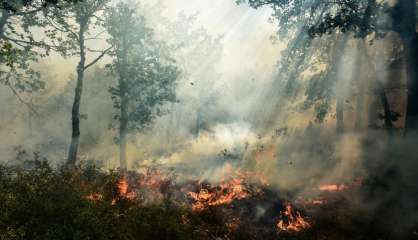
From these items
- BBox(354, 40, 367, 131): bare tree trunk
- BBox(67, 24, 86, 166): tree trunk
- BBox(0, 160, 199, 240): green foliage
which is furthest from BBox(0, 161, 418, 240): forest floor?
BBox(354, 40, 367, 131): bare tree trunk

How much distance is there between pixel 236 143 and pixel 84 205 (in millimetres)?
22217

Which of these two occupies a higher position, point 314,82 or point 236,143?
point 314,82

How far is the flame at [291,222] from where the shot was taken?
11.9 m

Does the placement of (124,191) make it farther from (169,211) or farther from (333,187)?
(333,187)

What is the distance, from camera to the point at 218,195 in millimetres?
14258

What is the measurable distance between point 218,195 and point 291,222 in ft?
10.2

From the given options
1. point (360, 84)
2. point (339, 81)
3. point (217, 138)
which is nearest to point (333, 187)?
point (339, 81)

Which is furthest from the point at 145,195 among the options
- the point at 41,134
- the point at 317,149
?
the point at 41,134

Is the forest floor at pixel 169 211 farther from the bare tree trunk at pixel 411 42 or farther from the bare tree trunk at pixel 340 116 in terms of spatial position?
the bare tree trunk at pixel 340 116

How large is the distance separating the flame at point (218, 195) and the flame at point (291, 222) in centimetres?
170

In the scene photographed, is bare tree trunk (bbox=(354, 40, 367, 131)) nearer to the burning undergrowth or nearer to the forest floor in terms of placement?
the burning undergrowth

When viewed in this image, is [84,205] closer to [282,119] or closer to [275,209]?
[275,209]

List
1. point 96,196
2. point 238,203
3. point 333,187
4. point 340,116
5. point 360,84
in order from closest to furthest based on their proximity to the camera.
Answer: point 96,196, point 238,203, point 333,187, point 340,116, point 360,84

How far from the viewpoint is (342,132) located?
21.7 metres
